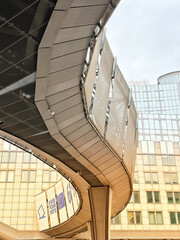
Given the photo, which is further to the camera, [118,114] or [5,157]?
[5,157]

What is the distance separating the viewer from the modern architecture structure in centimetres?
718

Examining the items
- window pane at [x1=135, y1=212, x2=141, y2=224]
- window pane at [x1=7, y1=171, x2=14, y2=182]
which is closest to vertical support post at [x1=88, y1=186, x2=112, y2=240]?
window pane at [x1=135, y1=212, x2=141, y2=224]

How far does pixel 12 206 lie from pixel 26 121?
123 ft

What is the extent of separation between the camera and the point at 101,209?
22141 mm

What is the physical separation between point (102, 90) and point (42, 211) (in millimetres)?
34327

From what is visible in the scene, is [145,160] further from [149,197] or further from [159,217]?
[159,217]

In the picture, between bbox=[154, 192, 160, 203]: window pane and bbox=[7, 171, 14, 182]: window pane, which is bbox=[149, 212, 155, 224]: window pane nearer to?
bbox=[154, 192, 160, 203]: window pane

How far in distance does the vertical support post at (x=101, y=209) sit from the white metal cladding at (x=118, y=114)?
572 centimetres

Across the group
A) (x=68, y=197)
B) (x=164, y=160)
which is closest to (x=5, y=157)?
(x=68, y=197)

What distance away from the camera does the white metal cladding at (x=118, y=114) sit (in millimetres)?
15016

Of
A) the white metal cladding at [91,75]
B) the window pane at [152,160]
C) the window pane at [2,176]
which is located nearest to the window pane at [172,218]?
the window pane at [152,160]

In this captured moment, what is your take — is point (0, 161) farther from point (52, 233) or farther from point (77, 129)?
point (77, 129)

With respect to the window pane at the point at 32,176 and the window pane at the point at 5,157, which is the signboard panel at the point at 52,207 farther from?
the window pane at the point at 5,157

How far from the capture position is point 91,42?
331 inches
